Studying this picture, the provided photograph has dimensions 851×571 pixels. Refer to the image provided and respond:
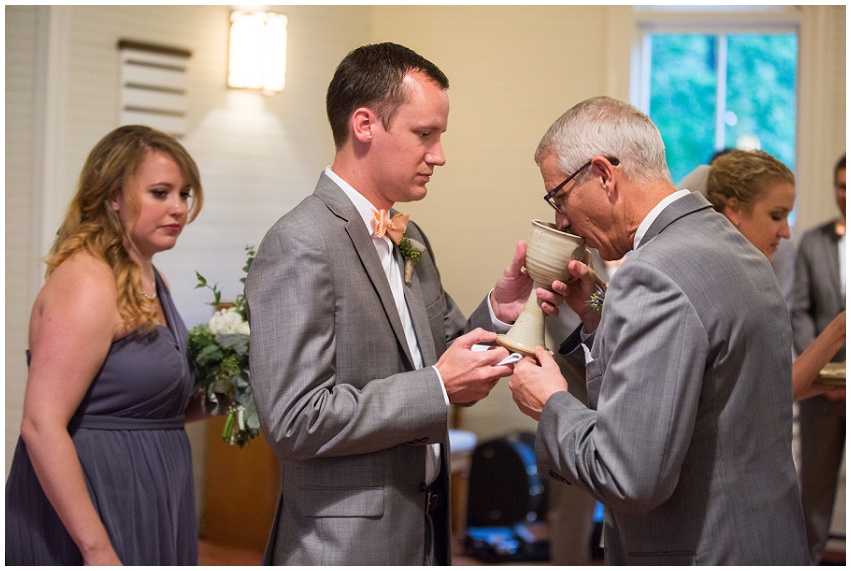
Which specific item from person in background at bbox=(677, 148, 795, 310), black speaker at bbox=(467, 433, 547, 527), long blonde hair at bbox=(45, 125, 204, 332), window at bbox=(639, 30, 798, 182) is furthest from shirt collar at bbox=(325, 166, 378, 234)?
window at bbox=(639, 30, 798, 182)

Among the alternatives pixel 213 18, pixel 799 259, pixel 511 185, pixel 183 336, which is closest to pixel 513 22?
pixel 511 185

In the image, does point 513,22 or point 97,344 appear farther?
point 513,22

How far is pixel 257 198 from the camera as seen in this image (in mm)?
5180

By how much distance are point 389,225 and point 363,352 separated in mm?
349

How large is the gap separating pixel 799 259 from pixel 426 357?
9.49 ft

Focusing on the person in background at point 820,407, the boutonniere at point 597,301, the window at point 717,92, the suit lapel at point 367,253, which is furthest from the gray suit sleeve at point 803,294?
the suit lapel at point 367,253

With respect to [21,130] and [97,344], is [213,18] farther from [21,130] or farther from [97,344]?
[97,344]

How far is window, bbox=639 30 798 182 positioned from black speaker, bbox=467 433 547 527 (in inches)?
89.3

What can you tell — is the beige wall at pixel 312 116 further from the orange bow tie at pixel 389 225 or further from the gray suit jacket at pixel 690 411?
the gray suit jacket at pixel 690 411

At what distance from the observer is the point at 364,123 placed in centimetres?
207

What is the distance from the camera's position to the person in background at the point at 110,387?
233cm

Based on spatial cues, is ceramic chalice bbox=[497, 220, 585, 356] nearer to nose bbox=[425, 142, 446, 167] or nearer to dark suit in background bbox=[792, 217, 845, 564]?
nose bbox=[425, 142, 446, 167]

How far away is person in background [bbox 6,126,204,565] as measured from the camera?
91.7 inches

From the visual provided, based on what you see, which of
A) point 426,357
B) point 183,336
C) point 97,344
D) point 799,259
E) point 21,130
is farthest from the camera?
point 799,259
